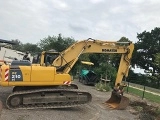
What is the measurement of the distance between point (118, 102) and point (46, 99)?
426 centimetres

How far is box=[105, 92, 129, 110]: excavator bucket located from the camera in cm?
1459

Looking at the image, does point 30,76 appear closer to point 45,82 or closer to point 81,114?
point 45,82

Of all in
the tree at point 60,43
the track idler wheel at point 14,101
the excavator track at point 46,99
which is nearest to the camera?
the track idler wheel at point 14,101

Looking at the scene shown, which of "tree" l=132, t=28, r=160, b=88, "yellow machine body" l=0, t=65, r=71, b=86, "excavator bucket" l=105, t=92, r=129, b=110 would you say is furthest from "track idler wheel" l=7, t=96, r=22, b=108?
"tree" l=132, t=28, r=160, b=88

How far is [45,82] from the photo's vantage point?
42.5 feet

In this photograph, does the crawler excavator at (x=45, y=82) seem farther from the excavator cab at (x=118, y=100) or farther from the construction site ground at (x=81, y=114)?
the excavator cab at (x=118, y=100)

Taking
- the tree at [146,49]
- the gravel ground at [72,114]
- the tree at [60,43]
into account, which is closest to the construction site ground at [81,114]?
the gravel ground at [72,114]

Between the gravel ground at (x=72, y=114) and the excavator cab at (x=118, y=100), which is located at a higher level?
the excavator cab at (x=118, y=100)

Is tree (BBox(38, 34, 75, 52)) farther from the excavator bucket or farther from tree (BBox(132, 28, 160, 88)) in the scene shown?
the excavator bucket

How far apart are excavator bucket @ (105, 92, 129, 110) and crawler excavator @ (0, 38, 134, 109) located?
5.83 feet

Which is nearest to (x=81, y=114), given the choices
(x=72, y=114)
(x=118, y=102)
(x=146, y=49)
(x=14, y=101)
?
(x=72, y=114)

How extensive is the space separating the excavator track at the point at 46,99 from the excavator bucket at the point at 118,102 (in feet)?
5.74

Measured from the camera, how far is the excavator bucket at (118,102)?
1459cm

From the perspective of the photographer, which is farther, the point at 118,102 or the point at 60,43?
the point at 60,43
